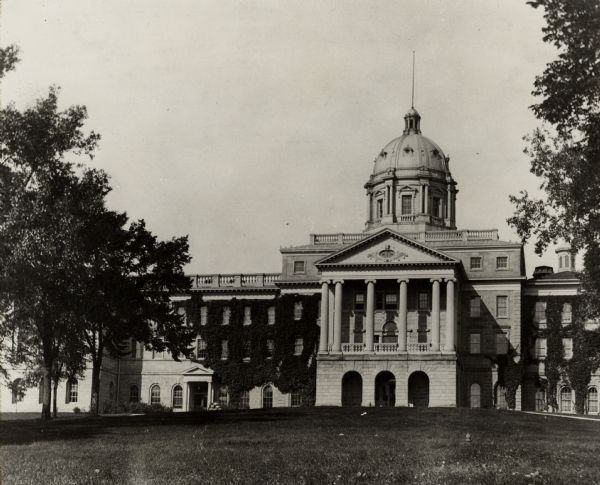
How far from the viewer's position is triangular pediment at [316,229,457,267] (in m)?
68.8

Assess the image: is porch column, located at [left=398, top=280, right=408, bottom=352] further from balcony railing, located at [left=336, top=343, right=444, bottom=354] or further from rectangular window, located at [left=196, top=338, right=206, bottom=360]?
rectangular window, located at [left=196, top=338, right=206, bottom=360]

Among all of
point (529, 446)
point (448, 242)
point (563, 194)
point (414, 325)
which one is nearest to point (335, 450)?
point (529, 446)

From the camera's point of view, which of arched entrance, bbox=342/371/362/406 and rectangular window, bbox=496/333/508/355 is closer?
arched entrance, bbox=342/371/362/406

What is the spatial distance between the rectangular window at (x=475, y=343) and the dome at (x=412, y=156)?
17575 mm

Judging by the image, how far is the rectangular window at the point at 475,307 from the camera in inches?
2867

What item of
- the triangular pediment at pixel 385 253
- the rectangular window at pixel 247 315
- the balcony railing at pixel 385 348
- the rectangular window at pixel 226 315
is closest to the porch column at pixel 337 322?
the balcony railing at pixel 385 348

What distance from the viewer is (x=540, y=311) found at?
73438 mm

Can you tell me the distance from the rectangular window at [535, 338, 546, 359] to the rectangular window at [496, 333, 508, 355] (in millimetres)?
2826

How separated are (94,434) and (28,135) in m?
12.6

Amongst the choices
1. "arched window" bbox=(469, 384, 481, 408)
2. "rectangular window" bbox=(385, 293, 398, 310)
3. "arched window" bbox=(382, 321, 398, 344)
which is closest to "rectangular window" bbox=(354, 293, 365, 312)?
"rectangular window" bbox=(385, 293, 398, 310)

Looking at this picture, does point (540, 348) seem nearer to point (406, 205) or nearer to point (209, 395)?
point (406, 205)

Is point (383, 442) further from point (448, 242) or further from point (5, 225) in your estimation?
point (448, 242)

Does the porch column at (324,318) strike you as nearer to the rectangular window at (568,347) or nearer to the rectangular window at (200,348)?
the rectangular window at (200,348)

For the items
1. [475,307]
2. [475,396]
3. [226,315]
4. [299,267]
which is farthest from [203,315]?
[475,396]
